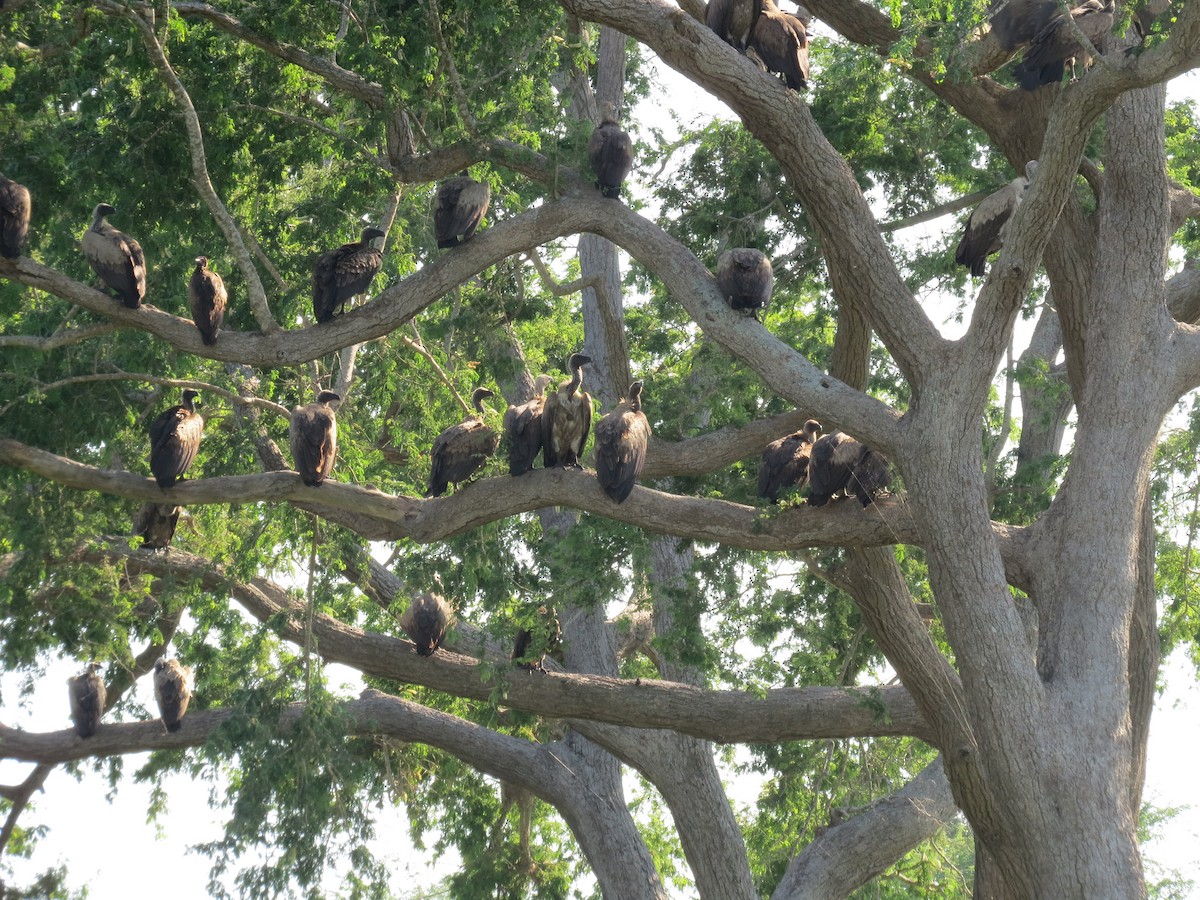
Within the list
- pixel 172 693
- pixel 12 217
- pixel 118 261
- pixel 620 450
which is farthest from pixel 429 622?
pixel 12 217

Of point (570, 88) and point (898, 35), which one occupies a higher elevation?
point (570, 88)

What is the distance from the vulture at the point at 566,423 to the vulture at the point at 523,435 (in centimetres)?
7

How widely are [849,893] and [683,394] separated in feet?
14.5

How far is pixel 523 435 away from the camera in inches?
340

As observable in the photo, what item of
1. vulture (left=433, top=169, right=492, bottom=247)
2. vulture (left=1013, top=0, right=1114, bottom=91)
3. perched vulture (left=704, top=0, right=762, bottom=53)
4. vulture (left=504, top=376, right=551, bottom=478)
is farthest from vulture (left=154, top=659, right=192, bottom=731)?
vulture (left=1013, top=0, right=1114, bottom=91)

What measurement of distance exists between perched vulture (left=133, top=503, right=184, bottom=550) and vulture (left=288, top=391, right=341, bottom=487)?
2.20m

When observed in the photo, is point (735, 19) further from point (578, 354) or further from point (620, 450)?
point (620, 450)

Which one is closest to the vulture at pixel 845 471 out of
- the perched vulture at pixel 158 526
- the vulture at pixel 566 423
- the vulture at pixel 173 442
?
the vulture at pixel 566 423

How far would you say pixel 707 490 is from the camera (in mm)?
11492

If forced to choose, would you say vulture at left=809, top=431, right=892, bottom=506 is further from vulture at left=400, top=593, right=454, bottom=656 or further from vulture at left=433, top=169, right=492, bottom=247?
vulture at left=400, top=593, right=454, bottom=656

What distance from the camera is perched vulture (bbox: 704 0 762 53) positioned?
9.03 metres

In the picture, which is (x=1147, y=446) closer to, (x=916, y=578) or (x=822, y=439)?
(x=822, y=439)

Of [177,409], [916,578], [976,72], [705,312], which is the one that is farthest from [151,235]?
[916,578]

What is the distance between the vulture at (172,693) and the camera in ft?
35.7
